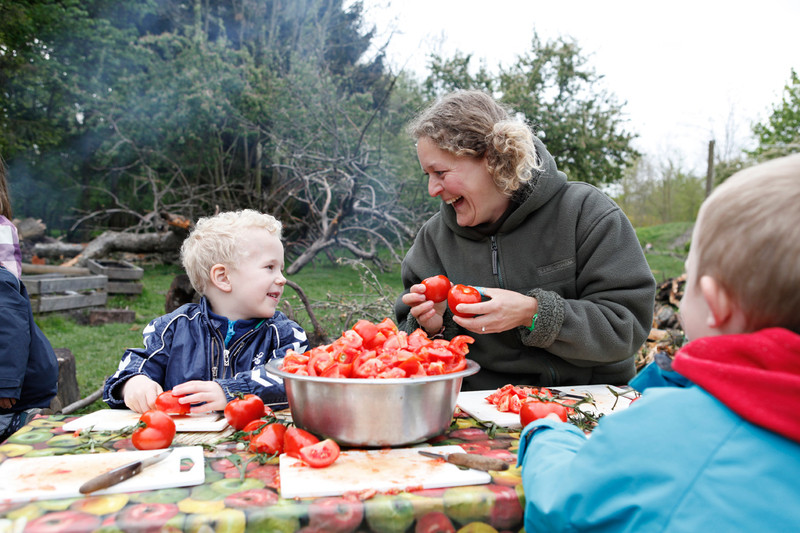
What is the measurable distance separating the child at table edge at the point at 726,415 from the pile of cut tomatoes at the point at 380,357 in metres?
0.58

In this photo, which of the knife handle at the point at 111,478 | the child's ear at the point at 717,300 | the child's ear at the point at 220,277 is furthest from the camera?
the child's ear at the point at 220,277

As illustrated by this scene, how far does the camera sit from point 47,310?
8.93 meters

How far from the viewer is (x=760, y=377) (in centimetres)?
106

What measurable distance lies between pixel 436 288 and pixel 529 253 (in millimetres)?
549

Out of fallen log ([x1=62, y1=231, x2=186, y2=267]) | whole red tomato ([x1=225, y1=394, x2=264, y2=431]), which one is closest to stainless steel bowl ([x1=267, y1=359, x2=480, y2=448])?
whole red tomato ([x1=225, y1=394, x2=264, y2=431])

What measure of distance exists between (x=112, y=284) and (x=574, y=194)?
9.76 m

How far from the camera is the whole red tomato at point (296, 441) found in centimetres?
158

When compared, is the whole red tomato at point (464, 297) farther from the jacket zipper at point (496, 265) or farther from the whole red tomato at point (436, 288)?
the jacket zipper at point (496, 265)

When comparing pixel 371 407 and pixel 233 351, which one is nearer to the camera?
pixel 371 407

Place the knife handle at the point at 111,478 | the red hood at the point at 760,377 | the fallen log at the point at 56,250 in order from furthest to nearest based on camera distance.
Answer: the fallen log at the point at 56,250 < the knife handle at the point at 111,478 < the red hood at the point at 760,377

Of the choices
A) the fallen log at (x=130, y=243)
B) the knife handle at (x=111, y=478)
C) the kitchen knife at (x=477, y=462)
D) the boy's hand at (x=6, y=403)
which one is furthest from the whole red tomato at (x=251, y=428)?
the fallen log at (x=130, y=243)

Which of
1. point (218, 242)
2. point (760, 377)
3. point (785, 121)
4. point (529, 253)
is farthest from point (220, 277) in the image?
point (785, 121)

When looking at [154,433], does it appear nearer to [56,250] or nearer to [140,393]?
[140,393]

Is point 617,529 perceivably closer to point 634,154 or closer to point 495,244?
point 495,244
